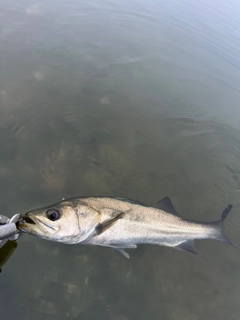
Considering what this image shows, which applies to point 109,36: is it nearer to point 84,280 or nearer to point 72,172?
point 72,172

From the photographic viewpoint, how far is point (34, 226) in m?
3.97

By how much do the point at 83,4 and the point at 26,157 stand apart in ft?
35.8

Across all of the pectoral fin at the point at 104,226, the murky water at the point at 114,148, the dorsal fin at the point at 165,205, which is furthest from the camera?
the dorsal fin at the point at 165,205

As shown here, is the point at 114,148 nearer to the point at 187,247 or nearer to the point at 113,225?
the point at 113,225

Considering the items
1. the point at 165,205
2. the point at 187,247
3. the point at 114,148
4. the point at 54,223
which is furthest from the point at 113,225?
the point at 114,148

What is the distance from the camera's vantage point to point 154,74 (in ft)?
32.3

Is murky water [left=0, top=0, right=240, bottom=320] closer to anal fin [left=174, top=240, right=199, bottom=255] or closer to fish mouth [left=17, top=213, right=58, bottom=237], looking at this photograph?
anal fin [left=174, top=240, right=199, bottom=255]

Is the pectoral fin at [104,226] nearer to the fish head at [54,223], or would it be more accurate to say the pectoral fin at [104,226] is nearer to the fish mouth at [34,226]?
the fish head at [54,223]

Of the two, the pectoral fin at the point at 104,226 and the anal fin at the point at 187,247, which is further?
the anal fin at the point at 187,247

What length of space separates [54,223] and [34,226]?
0.30 metres

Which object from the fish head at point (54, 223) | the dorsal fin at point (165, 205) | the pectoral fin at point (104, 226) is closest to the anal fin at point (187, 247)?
the dorsal fin at point (165, 205)

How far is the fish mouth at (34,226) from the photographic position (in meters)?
3.97

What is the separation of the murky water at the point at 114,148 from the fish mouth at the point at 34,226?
110 cm

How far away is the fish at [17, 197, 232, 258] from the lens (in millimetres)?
4047
